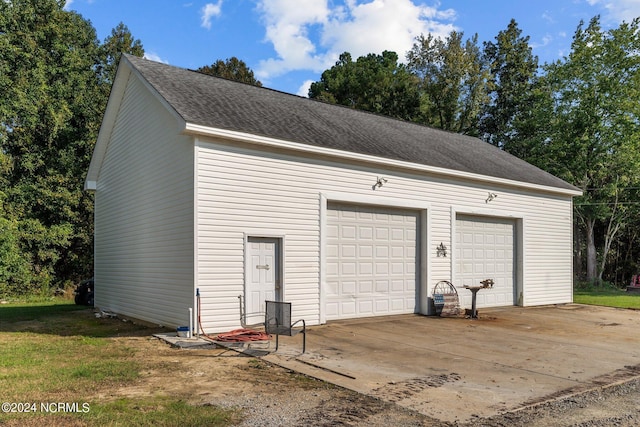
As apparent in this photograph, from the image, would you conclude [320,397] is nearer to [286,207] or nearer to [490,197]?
[286,207]

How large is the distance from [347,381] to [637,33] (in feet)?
85.1

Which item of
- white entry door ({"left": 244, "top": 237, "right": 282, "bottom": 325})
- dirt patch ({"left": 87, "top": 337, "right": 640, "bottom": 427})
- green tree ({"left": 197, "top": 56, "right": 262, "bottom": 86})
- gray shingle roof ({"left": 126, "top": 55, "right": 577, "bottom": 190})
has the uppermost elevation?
green tree ({"left": 197, "top": 56, "right": 262, "bottom": 86})

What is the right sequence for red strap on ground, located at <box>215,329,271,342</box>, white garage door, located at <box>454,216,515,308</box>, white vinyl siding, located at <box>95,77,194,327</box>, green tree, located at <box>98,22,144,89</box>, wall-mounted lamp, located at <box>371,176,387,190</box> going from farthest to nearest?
green tree, located at <box>98,22,144,89</box> → white garage door, located at <box>454,216,515,308</box> → wall-mounted lamp, located at <box>371,176,387,190</box> → white vinyl siding, located at <box>95,77,194,327</box> → red strap on ground, located at <box>215,329,271,342</box>

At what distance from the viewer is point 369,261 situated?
1139 centimetres

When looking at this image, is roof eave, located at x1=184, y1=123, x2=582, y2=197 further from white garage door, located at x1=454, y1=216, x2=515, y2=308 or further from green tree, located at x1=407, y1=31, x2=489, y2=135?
green tree, located at x1=407, y1=31, x2=489, y2=135

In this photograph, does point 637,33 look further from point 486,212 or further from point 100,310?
point 100,310

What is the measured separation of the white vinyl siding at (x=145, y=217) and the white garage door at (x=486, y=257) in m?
7.26

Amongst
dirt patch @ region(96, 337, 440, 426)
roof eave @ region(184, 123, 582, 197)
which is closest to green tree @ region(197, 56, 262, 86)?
roof eave @ region(184, 123, 582, 197)

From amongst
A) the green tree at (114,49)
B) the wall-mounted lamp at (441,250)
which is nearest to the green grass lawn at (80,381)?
the wall-mounted lamp at (441,250)

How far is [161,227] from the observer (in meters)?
10.3

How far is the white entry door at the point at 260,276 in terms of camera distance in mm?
9445

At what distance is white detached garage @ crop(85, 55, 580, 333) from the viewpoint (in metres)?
9.22

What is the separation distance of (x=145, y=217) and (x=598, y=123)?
22.8 meters

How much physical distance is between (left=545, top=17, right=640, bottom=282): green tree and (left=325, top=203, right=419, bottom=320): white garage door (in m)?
16.8
